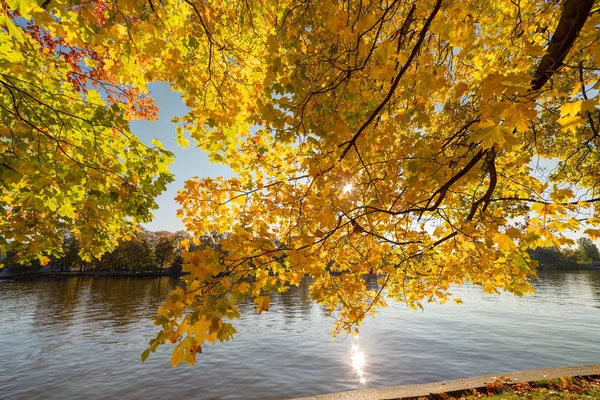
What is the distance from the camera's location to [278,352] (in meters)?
14.5

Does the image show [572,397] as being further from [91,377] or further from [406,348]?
[91,377]

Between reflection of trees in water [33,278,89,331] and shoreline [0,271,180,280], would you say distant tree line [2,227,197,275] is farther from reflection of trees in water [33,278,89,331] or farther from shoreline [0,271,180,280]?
reflection of trees in water [33,278,89,331]

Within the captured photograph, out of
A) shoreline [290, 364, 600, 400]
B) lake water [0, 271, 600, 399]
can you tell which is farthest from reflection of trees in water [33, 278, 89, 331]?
shoreline [290, 364, 600, 400]

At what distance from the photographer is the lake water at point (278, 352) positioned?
10.7 meters

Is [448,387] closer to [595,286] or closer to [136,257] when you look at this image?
[595,286]

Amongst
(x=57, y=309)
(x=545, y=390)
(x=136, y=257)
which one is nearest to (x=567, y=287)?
A: (x=545, y=390)

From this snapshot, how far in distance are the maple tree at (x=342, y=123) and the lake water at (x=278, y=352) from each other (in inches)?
284

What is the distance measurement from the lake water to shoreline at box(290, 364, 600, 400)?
2.18 metres

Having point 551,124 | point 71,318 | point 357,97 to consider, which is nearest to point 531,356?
point 551,124

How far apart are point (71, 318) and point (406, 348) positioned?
2317 cm

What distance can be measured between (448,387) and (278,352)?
8447 mm

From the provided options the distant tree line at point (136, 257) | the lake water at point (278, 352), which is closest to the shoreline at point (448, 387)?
the lake water at point (278, 352)

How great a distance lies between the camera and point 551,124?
863 cm

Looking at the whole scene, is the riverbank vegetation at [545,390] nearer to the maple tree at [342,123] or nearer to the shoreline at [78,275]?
the maple tree at [342,123]
